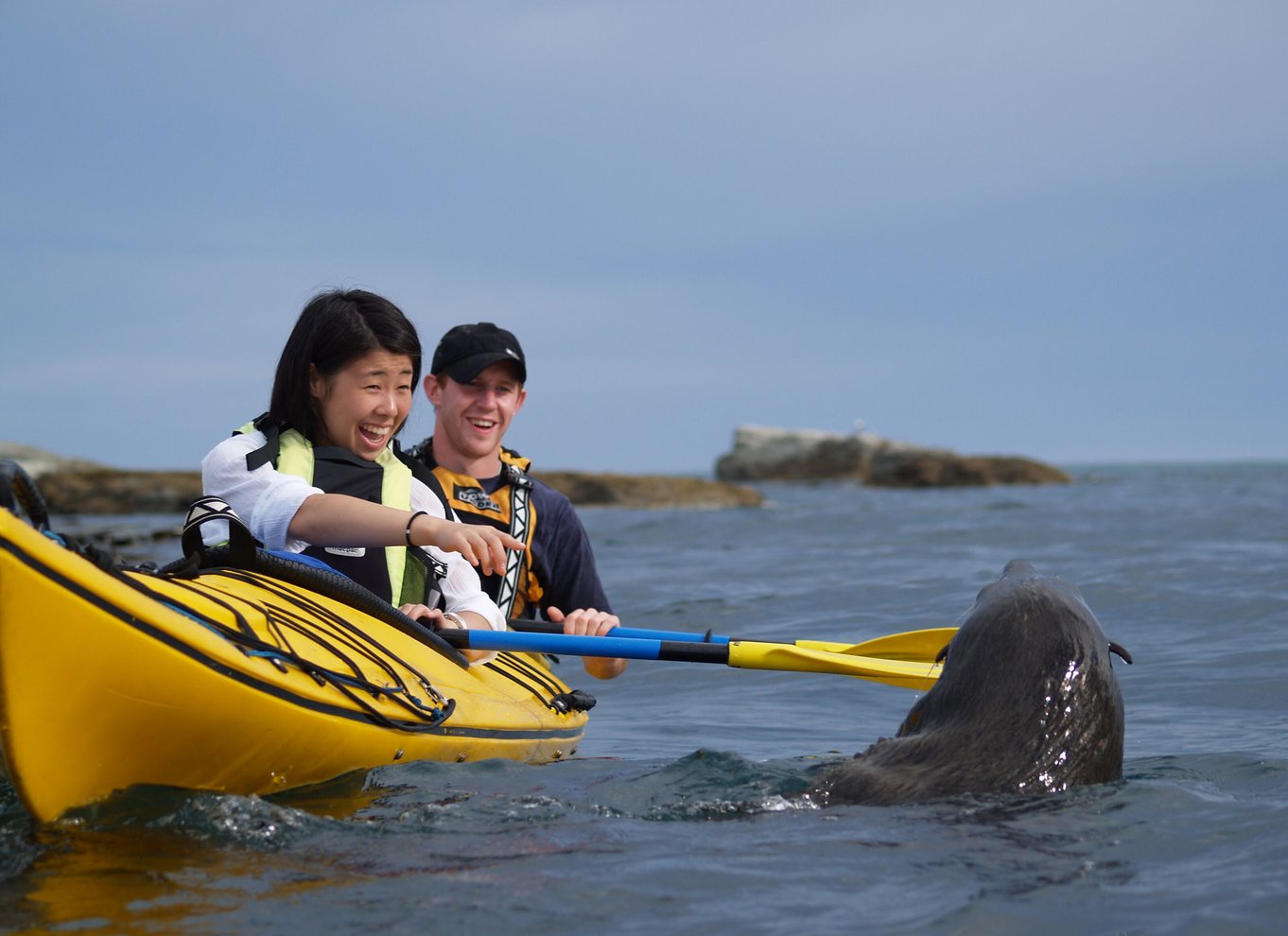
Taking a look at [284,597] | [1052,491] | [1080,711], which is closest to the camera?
[1080,711]

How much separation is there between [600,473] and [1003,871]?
24491 millimetres

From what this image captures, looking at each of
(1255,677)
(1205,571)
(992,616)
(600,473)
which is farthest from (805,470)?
(992,616)

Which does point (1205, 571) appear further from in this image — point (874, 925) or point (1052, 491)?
point (1052, 491)

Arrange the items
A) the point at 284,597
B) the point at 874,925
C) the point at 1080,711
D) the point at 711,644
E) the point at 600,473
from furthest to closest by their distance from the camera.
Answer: the point at 600,473 < the point at 711,644 < the point at 284,597 < the point at 1080,711 < the point at 874,925

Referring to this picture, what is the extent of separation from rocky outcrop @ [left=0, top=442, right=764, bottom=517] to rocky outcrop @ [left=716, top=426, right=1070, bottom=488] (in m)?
11.8

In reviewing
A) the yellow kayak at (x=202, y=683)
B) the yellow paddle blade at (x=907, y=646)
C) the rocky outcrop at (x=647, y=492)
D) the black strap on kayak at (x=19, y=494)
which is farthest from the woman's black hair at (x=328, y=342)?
the rocky outcrop at (x=647, y=492)

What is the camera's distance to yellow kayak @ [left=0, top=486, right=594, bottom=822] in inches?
125

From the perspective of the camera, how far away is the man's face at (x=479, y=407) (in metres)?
5.59

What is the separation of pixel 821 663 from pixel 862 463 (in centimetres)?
3991

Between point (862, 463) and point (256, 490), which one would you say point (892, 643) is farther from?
point (862, 463)

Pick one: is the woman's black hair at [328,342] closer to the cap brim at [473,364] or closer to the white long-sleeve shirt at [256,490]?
the white long-sleeve shirt at [256,490]

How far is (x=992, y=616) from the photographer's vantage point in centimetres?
396

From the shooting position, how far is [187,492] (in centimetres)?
2573

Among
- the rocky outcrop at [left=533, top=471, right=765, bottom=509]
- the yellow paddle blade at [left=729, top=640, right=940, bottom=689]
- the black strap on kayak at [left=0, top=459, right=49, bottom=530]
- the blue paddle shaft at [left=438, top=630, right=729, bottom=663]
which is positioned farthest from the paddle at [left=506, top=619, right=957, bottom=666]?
the rocky outcrop at [left=533, top=471, right=765, bottom=509]
